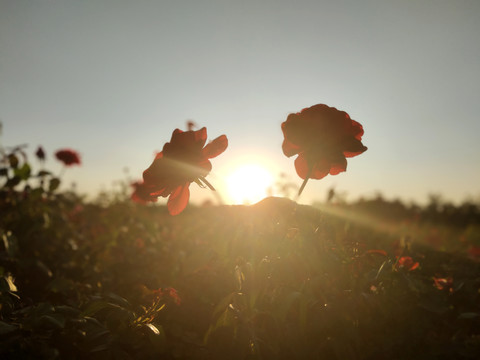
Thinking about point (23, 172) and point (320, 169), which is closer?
point (320, 169)

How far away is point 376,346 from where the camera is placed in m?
1.36

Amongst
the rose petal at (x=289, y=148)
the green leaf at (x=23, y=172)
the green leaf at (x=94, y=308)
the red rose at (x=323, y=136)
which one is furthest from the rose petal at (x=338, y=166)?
the green leaf at (x=23, y=172)

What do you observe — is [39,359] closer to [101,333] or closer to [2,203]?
[101,333]

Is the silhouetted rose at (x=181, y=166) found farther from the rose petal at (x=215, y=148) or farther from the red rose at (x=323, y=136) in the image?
the red rose at (x=323, y=136)

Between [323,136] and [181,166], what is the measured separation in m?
0.51

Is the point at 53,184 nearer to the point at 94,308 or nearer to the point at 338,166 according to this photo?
the point at 94,308

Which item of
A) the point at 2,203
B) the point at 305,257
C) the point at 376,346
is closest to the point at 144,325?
the point at 305,257

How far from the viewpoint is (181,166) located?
1.17 metres

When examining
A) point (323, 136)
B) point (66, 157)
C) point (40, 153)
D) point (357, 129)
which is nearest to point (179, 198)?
A: point (323, 136)

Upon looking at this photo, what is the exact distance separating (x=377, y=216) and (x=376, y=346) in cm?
718

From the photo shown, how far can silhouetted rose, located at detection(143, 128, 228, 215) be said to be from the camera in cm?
115

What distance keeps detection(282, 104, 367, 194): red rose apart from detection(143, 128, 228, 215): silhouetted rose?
10.3 inches

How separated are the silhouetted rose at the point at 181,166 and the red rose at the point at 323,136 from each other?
26 centimetres

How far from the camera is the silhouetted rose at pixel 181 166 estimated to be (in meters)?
1.15
